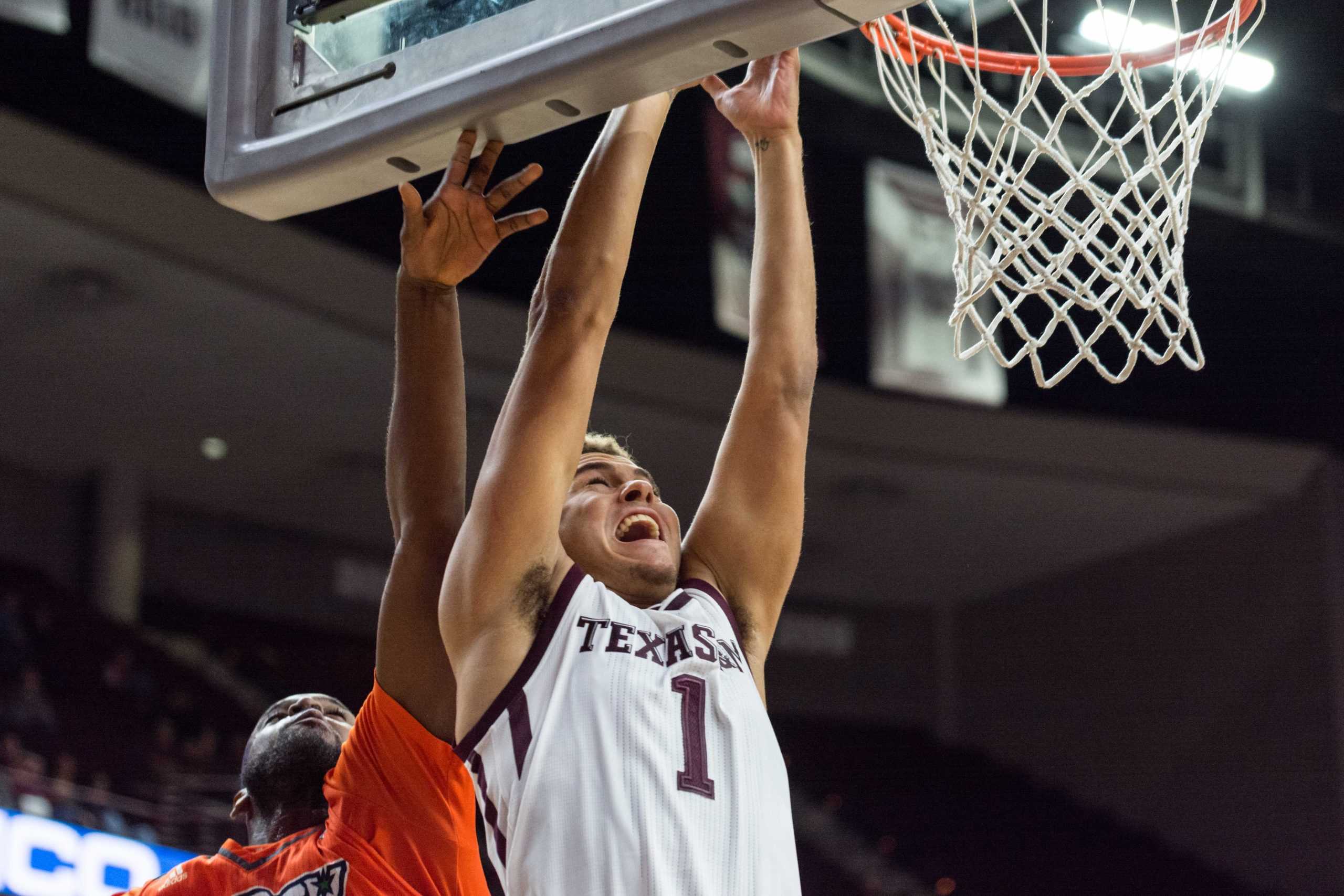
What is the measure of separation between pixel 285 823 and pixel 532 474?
101cm

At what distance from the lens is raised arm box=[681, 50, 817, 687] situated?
2.51m

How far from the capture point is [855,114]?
1047 cm

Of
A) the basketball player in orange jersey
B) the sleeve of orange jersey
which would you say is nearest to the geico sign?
the basketball player in orange jersey

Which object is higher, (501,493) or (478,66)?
(478,66)

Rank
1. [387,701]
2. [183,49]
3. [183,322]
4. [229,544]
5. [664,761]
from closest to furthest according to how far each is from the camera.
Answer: [664,761], [387,701], [183,49], [183,322], [229,544]

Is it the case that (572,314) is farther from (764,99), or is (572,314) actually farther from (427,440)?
(764,99)

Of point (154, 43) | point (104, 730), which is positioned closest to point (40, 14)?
point (154, 43)

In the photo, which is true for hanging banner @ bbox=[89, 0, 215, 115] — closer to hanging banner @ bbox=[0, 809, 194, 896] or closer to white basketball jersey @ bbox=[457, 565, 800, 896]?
hanging banner @ bbox=[0, 809, 194, 896]

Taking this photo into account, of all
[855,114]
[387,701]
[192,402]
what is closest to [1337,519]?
[855,114]

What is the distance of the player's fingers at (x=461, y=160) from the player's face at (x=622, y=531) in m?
0.48

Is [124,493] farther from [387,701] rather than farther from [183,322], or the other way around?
[387,701]

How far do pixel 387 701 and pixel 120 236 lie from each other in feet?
23.7

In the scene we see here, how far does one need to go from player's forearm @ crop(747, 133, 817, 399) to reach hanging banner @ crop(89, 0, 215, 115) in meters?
6.46

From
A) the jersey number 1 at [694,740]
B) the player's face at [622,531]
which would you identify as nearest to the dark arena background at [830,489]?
the player's face at [622,531]
